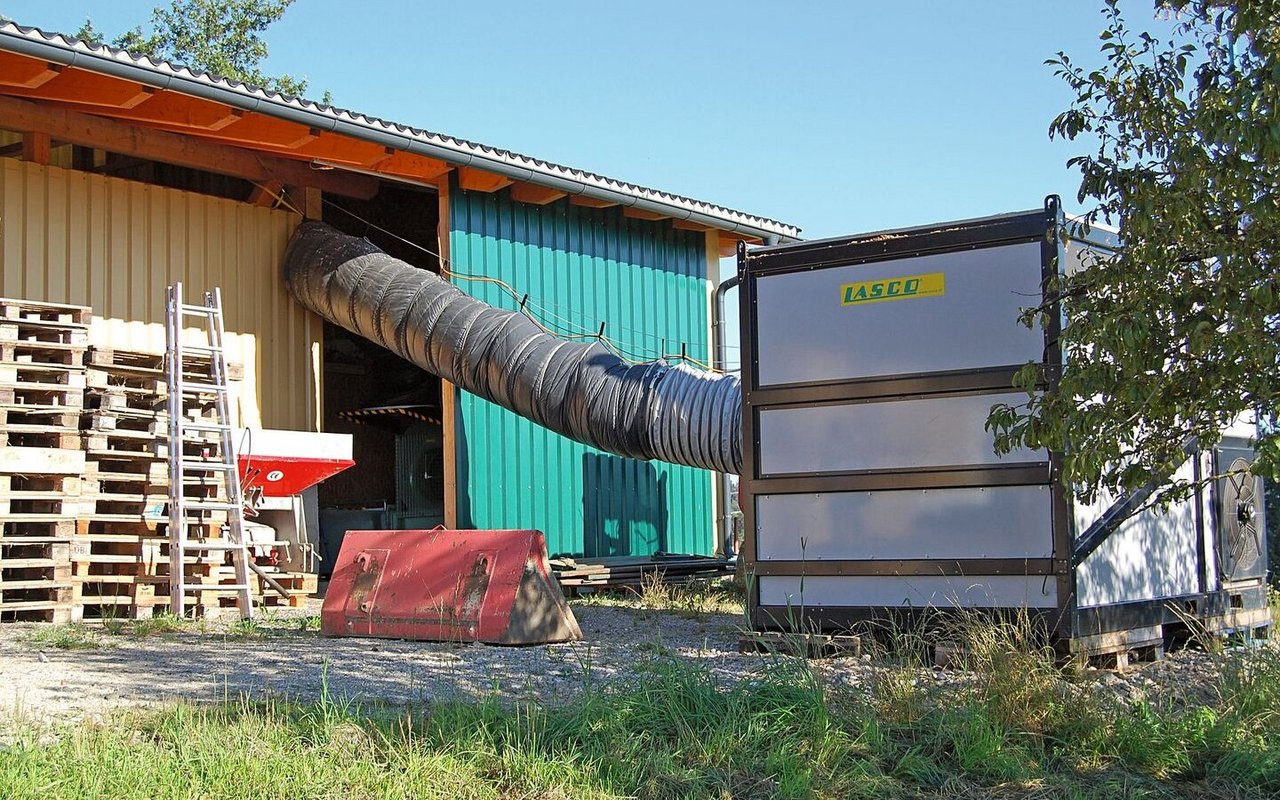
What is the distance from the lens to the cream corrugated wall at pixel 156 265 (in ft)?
44.9

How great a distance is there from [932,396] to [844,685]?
8.80ft

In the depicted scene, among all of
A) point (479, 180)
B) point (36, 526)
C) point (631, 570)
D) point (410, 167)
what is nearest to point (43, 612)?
point (36, 526)

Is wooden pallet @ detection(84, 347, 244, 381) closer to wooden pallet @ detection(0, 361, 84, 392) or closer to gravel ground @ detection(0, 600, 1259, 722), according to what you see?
wooden pallet @ detection(0, 361, 84, 392)

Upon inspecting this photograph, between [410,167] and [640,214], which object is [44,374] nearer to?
[410,167]

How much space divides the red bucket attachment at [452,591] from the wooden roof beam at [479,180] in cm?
657

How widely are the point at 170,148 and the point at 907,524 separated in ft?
31.4

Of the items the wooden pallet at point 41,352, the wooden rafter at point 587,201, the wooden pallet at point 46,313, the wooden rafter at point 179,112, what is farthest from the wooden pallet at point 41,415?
the wooden rafter at point 587,201

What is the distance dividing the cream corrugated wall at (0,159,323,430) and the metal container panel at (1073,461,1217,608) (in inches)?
375

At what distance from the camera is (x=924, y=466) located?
8.96 metres

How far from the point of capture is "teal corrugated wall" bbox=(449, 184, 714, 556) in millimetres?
16016

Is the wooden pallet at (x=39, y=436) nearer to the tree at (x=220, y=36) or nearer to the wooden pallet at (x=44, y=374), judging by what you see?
the wooden pallet at (x=44, y=374)

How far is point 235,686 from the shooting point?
24.1ft

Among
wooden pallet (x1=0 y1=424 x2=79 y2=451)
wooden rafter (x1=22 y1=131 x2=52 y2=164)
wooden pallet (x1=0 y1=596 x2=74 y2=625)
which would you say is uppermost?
wooden rafter (x1=22 y1=131 x2=52 y2=164)

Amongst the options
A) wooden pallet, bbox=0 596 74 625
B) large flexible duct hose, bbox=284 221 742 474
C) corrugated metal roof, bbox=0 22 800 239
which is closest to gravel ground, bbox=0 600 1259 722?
wooden pallet, bbox=0 596 74 625
